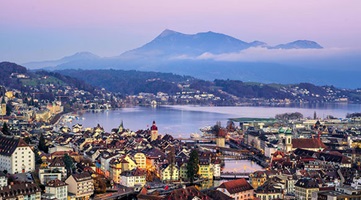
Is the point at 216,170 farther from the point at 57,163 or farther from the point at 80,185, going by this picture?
the point at 80,185

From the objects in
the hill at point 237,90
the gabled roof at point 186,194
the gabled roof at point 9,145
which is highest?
the hill at point 237,90

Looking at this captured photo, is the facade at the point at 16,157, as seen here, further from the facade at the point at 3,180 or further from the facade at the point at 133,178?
the facade at the point at 133,178

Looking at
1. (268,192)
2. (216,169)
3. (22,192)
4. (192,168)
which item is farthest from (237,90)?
(22,192)

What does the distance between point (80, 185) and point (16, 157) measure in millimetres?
2380

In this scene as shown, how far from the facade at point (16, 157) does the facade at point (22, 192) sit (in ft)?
8.68

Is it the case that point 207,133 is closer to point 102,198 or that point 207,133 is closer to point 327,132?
point 327,132

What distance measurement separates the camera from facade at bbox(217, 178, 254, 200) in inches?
585

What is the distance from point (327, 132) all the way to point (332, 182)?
17133mm

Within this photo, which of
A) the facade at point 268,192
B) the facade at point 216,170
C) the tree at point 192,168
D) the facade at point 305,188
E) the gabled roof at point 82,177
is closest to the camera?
the facade at point 305,188

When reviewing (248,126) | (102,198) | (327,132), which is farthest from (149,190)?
(248,126)

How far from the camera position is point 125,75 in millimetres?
114750

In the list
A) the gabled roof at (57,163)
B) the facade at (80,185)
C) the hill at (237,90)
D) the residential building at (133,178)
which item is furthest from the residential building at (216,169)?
the hill at (237,90)

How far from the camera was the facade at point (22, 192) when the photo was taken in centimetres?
1331

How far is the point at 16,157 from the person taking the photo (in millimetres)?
16547
